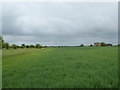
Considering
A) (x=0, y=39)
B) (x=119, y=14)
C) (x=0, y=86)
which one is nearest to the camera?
(x=0, y=86)

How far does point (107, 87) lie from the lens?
3543mm

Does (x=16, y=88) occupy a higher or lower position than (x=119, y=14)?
lower

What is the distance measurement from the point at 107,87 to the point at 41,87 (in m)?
2.45

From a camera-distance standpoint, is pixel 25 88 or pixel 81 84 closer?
pixel 25 88

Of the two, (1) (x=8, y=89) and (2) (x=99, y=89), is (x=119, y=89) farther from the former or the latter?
(1) (x=8, y=89)

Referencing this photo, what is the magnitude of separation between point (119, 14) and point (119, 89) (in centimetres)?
338

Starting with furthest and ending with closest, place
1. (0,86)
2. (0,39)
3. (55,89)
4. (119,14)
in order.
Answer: (0,39) < (119,14) < (0,86) < (55,89)

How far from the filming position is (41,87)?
3572mm

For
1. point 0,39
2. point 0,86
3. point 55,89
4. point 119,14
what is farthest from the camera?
point 0,39

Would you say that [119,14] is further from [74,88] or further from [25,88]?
[25,88]

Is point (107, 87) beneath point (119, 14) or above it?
beneath

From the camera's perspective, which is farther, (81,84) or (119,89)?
(81,84)

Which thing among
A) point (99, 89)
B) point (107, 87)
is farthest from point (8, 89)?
Answer: point (107, 87)

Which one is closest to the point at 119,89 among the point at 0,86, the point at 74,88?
the point at 74,88
